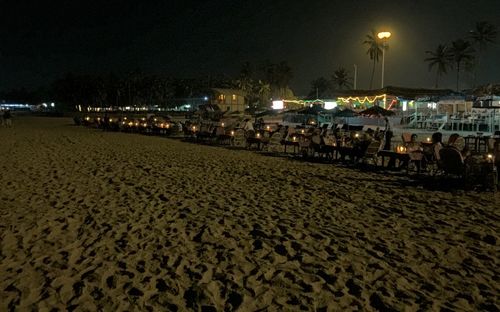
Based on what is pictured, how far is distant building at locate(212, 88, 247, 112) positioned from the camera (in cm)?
7138

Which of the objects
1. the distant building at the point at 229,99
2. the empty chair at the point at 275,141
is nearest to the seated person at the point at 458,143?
the empty chair at the point at 275,141

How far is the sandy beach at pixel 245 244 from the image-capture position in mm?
3869

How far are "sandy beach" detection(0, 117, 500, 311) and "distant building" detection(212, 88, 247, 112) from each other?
6141cm

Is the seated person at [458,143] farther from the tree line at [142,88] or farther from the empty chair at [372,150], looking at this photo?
the tree line at [142,88]

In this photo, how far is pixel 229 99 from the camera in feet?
243

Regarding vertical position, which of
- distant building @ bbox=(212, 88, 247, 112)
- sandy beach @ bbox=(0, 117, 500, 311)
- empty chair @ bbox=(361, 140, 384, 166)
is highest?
distant building @ bbox=(212, 88, 247, 112)

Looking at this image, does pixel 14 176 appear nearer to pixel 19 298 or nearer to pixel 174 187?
pixel 174 187

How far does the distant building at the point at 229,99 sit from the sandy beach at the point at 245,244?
61.4 m

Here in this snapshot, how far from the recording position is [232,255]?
4859mm

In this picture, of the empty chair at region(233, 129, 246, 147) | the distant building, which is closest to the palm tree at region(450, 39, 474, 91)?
the distant building

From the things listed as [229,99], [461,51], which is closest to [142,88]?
[229,99]

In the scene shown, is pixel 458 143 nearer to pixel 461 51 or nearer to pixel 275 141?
pixel 275 141

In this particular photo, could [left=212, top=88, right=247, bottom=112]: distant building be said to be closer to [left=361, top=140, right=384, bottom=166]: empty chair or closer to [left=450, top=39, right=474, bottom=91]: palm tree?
[left=450, top=39, right=474, bottom=91]: palm tree

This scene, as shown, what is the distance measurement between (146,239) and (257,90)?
94.1 meters
